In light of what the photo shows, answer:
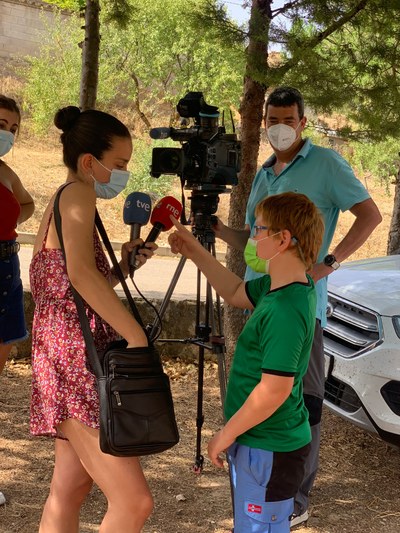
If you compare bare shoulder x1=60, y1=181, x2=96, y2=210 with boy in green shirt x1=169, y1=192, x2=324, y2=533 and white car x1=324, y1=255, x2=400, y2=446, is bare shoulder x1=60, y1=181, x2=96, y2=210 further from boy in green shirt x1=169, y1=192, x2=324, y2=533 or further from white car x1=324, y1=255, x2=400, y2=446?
white car x1=324, y1=255, x2=400, y2=446

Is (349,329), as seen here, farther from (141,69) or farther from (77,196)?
(141,69)

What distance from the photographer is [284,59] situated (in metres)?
5.28

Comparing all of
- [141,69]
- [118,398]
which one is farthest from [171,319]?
[141,69]

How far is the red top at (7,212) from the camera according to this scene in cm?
361

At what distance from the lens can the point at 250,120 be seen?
526 cm

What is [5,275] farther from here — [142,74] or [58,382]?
[142,74]

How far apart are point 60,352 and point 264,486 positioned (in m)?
0.75

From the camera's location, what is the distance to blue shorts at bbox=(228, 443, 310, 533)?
2.35 meters

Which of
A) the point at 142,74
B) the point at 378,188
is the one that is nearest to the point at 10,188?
the point at 378,188

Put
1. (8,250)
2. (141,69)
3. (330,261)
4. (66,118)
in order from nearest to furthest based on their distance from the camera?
(66,118), (330,261), (8,250), (141,69)

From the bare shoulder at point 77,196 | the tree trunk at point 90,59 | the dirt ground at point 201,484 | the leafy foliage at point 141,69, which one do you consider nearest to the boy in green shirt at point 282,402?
the bare shoulder at point 77,196

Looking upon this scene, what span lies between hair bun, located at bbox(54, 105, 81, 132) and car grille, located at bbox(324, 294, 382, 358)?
2070 mm

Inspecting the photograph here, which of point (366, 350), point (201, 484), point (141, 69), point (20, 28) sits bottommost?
point (201, 484)

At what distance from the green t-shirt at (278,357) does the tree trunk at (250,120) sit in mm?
2910
